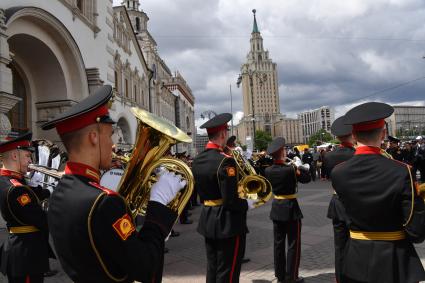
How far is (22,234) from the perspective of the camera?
3895 millimetres

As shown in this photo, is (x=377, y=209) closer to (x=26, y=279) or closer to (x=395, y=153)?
(x=26, y=279)

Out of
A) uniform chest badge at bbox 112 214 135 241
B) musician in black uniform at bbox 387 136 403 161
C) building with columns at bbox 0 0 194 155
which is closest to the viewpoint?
uniform chest badge at bbox 112 214 135 241

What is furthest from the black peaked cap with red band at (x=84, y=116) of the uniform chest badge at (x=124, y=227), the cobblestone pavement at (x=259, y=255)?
the cobblestone pavement at (x=259, y=255)

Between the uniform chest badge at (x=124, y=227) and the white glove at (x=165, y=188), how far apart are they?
0.23 metres

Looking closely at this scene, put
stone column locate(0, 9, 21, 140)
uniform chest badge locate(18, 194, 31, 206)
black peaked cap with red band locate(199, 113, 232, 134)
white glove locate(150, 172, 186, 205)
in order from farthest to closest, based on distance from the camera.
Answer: stone column locate(0, 9, 21, 140) → black peaked cap with red band locate(199, 113, 232, 134) → uniform chest badge locate(18, 194, 31, 206) → white glove locate(150, 172, 186, 205)

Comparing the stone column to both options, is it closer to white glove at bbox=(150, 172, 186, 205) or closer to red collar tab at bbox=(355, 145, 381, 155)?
white glove at bbox=(150, 172, 186, 205)

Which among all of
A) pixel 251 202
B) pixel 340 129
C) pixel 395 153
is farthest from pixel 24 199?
pixel 395 153

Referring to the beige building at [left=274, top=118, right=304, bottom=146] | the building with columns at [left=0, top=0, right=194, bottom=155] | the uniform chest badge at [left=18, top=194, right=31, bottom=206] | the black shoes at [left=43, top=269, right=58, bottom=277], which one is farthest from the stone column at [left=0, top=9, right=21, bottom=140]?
the beige building at [left=274, top=118, right=304, bottom=146]

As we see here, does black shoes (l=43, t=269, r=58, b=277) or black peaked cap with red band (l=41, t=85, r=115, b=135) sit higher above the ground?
black peaked cap with red band (l=41, t=85, r=115, b=135)

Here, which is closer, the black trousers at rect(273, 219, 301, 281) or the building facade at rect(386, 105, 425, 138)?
the black trousers at rect(273, 219, 301, 281)

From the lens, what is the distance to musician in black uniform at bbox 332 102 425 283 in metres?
2.70

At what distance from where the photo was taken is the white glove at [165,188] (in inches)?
81.2

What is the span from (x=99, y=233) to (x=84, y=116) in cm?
63

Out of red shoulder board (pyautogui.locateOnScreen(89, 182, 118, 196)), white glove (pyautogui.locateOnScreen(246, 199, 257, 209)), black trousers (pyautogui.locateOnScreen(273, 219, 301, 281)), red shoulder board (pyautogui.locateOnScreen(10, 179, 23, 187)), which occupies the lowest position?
black trousers (pyautogui.locateOnScreen(273, 219, 301, 281))
